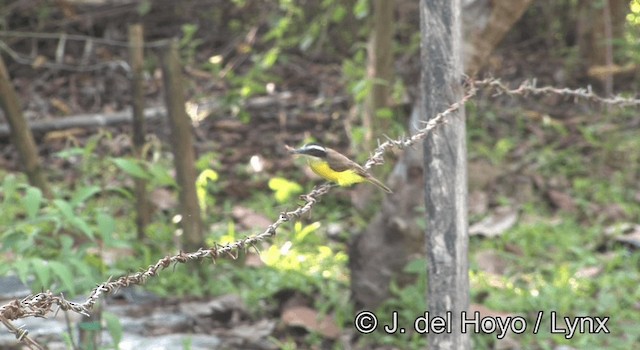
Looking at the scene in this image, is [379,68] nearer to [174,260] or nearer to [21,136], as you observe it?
[21,136]

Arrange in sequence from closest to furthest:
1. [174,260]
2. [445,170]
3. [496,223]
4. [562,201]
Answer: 1. [174,260]
2. [445,170]
3. [496,223]
4. [562,201]

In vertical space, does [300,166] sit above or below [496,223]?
above

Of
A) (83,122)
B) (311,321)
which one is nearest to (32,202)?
(311,321)

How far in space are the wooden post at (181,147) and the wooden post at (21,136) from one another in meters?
0.63

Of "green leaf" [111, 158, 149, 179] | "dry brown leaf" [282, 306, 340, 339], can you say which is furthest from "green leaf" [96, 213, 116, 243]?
"dry brown leaf" [282, 306, 340, 339]

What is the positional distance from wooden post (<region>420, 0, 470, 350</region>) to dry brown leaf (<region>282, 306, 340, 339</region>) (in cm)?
179

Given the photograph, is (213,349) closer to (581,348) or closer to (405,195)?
(405,195)

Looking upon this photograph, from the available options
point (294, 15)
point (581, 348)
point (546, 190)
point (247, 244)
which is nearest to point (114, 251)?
point (581, 348)

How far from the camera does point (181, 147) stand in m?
4.36

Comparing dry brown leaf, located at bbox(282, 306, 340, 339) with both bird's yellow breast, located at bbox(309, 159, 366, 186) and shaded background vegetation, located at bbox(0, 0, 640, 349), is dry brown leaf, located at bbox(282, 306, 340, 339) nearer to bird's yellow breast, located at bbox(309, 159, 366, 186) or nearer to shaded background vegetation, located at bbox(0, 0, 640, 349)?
shaded background vegetation, located at bbox(0, 0, 640, 349)

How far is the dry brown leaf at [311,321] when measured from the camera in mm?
3969

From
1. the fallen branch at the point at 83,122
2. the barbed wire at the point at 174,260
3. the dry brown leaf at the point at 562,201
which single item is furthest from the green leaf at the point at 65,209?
Answer: the fallen branch at the point at 83,122

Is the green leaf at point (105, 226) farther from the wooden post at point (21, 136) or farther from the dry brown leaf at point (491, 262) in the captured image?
the dry brown leaf at point (491, 262)

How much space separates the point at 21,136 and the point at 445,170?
2774mm
